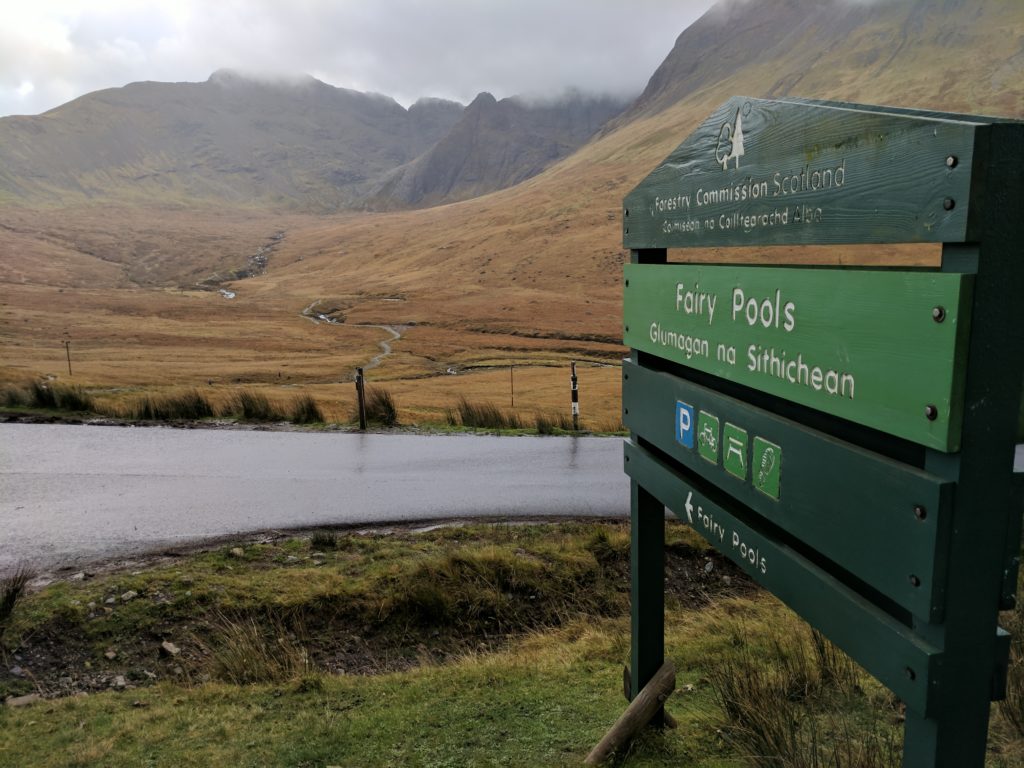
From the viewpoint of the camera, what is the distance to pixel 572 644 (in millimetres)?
5461

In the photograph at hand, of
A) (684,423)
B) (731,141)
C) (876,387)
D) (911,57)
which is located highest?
(911,57)

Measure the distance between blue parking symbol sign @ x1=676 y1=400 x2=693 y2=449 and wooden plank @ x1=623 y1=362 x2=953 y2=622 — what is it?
0.4 inches

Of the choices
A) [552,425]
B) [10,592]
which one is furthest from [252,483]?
[552,425]

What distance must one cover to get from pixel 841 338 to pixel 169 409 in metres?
14.5

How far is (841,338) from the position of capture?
2064 millimetres

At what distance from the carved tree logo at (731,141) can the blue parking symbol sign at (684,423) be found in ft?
3.05

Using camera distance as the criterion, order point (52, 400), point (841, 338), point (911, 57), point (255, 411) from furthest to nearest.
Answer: point (911, 57)
point (52, 400)
point (255, 411)
point (841, 338)

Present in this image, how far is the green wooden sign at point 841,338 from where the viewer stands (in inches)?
67.6

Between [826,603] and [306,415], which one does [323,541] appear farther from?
[306,415]

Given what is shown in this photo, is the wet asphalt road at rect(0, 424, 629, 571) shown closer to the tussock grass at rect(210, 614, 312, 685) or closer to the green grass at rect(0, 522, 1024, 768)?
the green grass at rect(0, 522, 1024, 768)

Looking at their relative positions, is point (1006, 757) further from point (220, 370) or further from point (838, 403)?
point (220, 370)

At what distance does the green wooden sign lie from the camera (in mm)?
1716

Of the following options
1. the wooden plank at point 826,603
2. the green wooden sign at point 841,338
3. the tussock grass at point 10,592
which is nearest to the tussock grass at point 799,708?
the wooden plank at point 826,603

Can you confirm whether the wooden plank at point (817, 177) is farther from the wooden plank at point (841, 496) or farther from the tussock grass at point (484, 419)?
the tussock grass at point (484, 419)
